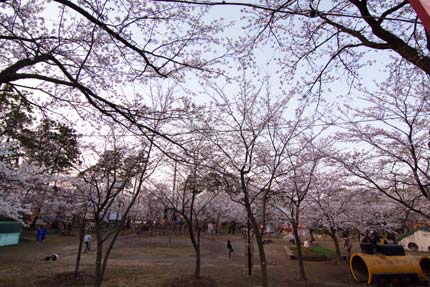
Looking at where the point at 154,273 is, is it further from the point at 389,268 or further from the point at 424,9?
the point at 424,9

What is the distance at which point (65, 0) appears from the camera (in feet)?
12.1

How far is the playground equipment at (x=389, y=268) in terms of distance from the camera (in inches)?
428

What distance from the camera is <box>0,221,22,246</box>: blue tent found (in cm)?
2054

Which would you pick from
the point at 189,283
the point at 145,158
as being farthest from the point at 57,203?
the point at 189,283

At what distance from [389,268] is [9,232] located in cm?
2311

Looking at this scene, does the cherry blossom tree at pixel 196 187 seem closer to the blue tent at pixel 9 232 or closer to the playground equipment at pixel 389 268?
the playground equipment at pixel 389 268

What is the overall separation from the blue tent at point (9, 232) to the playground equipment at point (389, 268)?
2158 cm

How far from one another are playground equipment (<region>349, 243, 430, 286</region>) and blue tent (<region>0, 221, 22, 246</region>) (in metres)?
21.6

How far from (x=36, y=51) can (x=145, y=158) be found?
6695 mm

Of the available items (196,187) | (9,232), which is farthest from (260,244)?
(9,232)

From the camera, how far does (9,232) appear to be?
21234 millimetres

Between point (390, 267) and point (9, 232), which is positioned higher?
point (9, 232)

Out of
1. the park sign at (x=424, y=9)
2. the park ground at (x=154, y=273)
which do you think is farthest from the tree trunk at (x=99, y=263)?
the park sign at (x=424, y=9)

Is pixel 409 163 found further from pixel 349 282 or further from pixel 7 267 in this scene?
pixel 7 267
